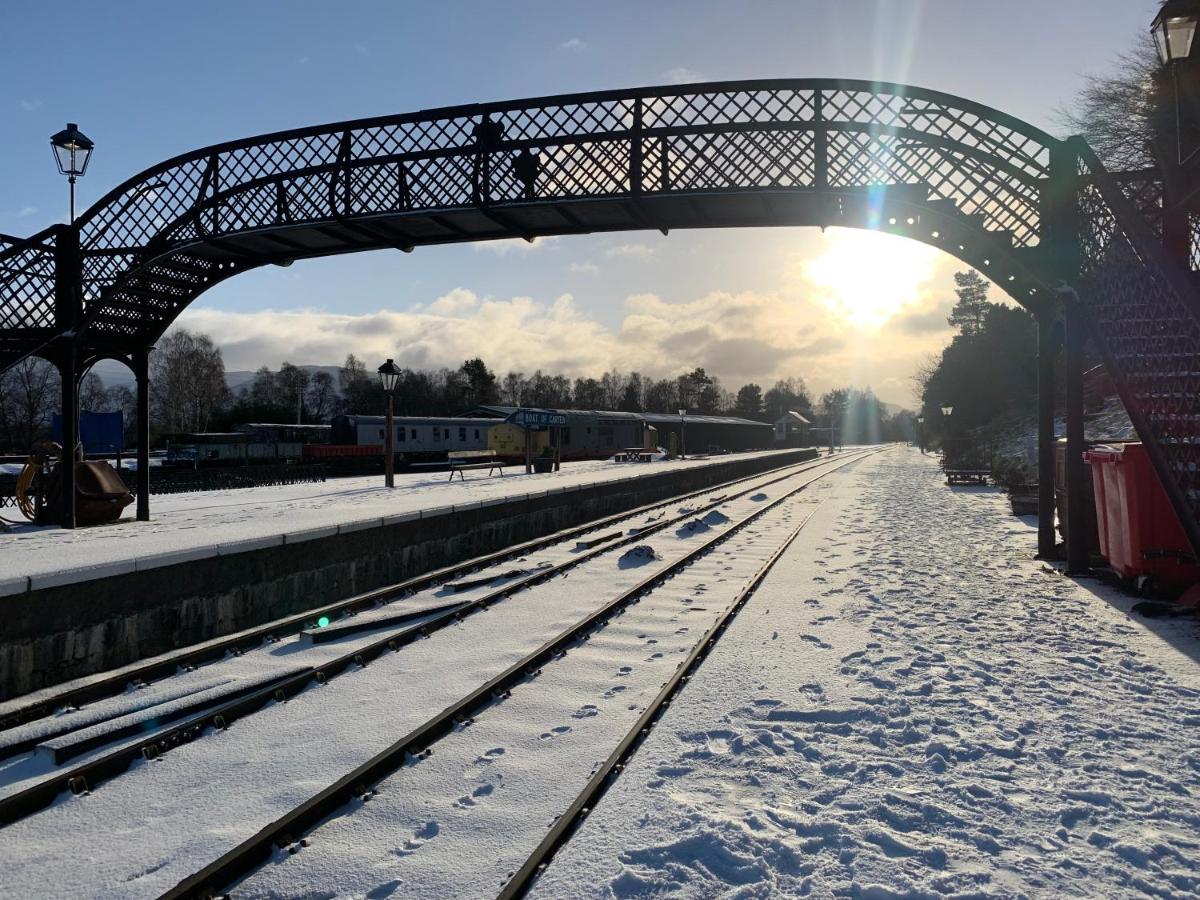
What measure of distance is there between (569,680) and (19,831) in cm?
343

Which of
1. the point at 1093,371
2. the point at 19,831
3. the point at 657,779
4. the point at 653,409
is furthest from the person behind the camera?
the point at 653,409

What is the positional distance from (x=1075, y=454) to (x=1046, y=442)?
1.64m

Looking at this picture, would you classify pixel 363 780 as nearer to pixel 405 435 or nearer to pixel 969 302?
pixel 405 435

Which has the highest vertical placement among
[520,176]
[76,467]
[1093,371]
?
[520,176]

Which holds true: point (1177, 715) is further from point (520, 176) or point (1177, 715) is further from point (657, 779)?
point (520, 176)

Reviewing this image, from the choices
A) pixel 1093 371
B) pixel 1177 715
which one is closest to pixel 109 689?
pixel 1177 715

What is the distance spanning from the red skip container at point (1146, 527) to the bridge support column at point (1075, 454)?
1324mm

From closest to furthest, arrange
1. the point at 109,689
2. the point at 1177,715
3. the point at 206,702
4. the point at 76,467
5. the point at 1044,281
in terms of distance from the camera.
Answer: the point at 1177,715 → the point at 206,702 → the point at 109,689 → the point at 1044,281 → the point at 76,467

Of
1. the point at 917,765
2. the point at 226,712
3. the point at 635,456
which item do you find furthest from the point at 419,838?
the point at 635,456

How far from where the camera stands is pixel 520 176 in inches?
450

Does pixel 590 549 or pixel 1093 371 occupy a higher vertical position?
pixel 1093 371

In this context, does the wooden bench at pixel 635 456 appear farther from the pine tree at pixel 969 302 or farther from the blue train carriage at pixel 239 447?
the pine tree at pixel 969 302

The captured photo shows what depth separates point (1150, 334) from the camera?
26.9 ft

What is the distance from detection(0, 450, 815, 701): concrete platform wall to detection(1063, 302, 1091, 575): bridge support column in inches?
354
